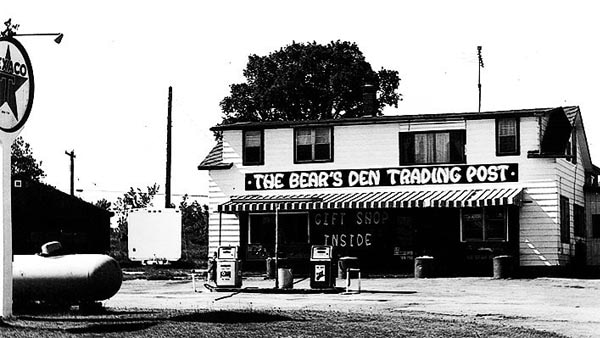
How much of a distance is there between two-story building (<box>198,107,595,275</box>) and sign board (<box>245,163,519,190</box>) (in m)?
0.04

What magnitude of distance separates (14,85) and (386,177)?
74.3 feet

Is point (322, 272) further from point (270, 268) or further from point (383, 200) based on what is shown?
point (383, 200)

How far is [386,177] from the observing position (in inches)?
1543

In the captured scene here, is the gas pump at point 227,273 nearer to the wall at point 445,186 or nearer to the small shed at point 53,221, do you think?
the wall at point 445,186

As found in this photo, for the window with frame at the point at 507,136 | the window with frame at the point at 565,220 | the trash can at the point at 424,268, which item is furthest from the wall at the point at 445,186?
the trash can at the point at 424,268

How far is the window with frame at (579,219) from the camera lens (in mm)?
41438

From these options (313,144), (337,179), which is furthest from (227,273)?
(313,144)

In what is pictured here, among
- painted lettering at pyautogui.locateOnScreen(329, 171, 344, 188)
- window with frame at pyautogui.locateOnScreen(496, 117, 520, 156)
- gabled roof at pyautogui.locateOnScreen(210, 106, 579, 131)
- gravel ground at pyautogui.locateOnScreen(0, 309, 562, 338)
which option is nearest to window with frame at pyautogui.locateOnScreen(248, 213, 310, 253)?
painted lettering at pyautogui.locateOnScreen(329, 171, 344, 188)

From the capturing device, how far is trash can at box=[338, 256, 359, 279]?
33.9 metres

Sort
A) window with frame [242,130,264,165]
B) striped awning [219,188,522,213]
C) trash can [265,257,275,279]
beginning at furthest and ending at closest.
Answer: window with frame [242,130,264,165]
trash can [265,257,275,279]
striped awning [219,188,522,213]

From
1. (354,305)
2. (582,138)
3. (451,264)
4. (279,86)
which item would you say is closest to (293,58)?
(279,86)

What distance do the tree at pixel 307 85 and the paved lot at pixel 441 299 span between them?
32698 mm

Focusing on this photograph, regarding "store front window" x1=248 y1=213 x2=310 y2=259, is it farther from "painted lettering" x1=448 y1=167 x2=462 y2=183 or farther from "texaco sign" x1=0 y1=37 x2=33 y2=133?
"texaco sign" x1=0 y1=37 x2=33 y2=133

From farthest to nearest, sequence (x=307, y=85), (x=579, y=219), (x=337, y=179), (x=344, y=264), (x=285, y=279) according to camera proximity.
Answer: (x=307, y=85) → (x=579, y=219) → (x=337, y=179) → (x=344, y=264) → (x=285, y=279)
